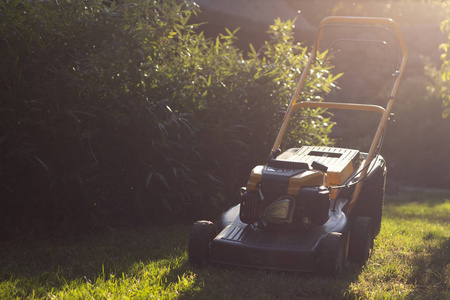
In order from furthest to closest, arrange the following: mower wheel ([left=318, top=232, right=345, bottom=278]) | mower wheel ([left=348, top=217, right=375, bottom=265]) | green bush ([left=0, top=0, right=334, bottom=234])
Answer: green bush ([left=0, top=0, right=334, bottom=234]), mower wheel ([left=348, top=217, right=375, bottom=265]), mower wheel ([left=318, top=232, right=345, bottom=278])

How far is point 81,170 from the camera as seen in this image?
4242mm

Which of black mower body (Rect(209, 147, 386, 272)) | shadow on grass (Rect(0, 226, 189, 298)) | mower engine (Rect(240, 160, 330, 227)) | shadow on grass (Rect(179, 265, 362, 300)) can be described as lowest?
shadow on grass (Rect(0, 226, 189, 298))

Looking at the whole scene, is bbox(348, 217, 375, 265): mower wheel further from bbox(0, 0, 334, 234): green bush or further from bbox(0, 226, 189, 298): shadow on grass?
bbox(0, 0, 334, 234): green bush

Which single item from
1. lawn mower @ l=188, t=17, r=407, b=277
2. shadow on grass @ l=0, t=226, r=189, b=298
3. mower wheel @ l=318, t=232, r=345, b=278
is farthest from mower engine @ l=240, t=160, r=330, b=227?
shadow on grass @ l=0, t=226, r=189, b=298

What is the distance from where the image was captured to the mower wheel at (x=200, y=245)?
3.40 metres

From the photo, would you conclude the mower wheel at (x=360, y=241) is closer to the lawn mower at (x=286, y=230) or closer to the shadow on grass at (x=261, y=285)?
the lawn mower at (x=286, y=230)

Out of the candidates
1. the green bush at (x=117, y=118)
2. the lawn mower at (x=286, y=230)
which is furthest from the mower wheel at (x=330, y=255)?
the green bush at (x=117, y=118)

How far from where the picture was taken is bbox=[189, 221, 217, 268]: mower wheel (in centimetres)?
340

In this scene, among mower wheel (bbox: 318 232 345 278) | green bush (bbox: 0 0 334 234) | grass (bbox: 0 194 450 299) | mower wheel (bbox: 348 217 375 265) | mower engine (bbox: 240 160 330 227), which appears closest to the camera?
grass (bbox: 0 194 450 299)

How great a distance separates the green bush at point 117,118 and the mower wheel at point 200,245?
1.14 metres

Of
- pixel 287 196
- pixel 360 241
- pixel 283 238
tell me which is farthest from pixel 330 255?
pixel 360 241

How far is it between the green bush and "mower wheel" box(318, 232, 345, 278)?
5.61 feet

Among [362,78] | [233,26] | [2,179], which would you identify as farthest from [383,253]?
[362,78]

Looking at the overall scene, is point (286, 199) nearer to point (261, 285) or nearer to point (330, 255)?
point (330, 255)
